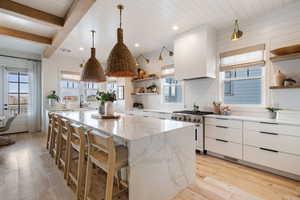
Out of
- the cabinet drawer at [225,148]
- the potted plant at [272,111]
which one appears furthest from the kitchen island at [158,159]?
the potted plant at [272,111]

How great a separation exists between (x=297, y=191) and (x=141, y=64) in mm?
5015

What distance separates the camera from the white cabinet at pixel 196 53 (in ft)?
10.8

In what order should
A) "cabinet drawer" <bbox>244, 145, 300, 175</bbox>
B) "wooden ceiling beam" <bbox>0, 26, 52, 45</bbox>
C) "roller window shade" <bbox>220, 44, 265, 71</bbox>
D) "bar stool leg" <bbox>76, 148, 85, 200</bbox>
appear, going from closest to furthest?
"bar stool leg" <bbox>76, 148, 85, 200</bbox> → "cabinet drawer" <bbox>244, 145, 300, 175</bbox> → "roller window shade" <bbox>220, 44, 265, 71</bbox> → "wooden ceiling beam" <bbox>0, 26, 52, 45</bbox>

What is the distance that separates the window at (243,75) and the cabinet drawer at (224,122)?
71 centimetres

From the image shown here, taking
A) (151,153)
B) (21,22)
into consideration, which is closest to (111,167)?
(151,153)

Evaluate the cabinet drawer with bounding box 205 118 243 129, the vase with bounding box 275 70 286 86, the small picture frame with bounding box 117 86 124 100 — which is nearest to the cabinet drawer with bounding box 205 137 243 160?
the cabinet drawer with bounding box 205 118 243 129

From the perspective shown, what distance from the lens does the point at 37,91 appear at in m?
5.42

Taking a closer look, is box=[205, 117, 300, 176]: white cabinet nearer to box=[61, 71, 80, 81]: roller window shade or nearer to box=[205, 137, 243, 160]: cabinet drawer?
box=[205, 137, 243, 160]: cabinet drawer

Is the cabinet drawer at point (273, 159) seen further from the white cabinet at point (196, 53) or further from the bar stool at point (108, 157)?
the bar stool at point (108, 157)

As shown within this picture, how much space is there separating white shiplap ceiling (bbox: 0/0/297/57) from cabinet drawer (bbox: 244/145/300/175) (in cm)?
253

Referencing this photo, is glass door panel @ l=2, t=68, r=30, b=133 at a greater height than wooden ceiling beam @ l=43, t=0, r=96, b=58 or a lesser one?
lesser

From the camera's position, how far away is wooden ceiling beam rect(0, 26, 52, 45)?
11.3 ft

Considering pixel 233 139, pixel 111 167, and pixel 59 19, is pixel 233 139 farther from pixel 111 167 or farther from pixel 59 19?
pixel 59 19

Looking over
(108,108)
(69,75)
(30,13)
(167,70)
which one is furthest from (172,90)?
(69,75)
